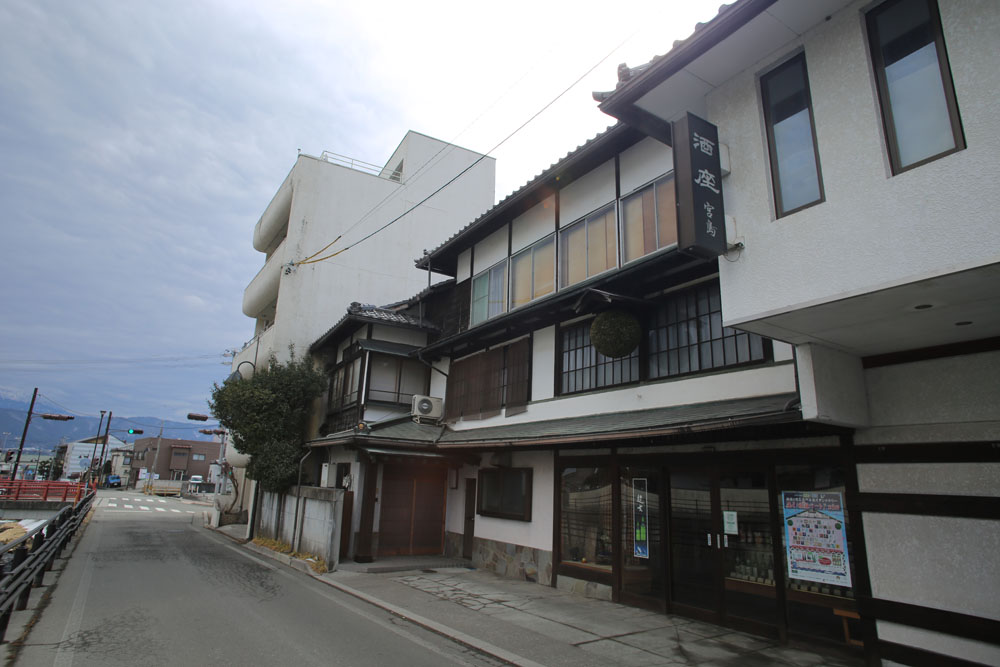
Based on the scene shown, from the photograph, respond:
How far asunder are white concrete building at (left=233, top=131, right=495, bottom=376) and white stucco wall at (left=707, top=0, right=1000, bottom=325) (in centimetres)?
1786

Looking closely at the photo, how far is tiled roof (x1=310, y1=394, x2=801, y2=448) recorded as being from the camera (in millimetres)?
7477

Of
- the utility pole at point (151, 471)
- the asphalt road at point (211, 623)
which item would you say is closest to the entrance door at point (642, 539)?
the asphalt road at point (211, 623)

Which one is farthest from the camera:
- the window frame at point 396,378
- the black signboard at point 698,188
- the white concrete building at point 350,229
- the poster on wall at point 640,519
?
the white concrete building at point 350,229

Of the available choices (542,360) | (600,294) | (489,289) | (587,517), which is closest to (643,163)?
(600,294)

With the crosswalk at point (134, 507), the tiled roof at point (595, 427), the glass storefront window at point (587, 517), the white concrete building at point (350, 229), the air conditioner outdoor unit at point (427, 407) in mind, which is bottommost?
the crosswalk at point (134, 507)

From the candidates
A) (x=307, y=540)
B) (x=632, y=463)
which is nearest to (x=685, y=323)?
(x=632, y=463)

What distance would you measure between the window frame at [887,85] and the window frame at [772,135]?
0.66 meters

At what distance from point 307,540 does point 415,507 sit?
11.0 ft

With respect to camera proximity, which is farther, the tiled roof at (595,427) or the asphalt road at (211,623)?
the tiled roof at (595,427)

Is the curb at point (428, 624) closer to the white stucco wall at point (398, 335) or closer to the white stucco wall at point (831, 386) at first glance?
the white stucco wall at point (831, 386)

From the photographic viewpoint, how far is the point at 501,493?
14.1m

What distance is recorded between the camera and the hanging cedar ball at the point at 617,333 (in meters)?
10.1

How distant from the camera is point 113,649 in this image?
7.31 meters

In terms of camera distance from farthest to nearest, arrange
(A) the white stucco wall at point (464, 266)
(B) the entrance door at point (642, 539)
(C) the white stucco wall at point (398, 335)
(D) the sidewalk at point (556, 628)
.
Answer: (C) the white stucco wall at point (398, 335) → (A) the white stucco wall at point (464, 266) → (B) the entrance door at point (642, 539) → (D) the sidewalk at point (556, 628)
